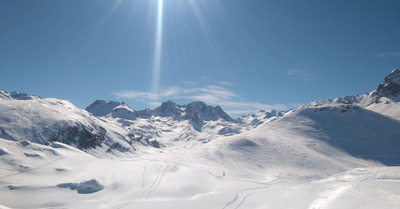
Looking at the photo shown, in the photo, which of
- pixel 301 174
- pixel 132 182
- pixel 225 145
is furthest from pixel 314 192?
pixel 225 145

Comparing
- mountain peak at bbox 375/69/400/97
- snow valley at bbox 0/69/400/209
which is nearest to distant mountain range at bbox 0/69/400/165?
mountain peak at bbox 375/69/400/97

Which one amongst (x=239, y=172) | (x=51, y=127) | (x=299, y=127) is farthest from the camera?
(x=51, y=127)

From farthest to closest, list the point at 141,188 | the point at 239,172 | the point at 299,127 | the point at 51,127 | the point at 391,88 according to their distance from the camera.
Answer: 1. the point at 391,88
2. the point at 51,127
3. the point at 299,127
4. the point at 239,172
5. the point at 141,188

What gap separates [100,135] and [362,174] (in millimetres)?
171053

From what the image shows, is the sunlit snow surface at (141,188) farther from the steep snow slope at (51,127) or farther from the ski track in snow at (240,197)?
the steep snow slope at (51,127)

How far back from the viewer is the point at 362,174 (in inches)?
1617

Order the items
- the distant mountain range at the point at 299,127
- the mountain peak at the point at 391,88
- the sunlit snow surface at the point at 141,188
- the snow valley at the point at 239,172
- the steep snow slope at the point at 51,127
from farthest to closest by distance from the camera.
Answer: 1. the mountain peak at the point at 391,88
2. the steep snow slope at the point at 51,127
3. the distant mountain range at the point at 299,127
4. the snow valley at the point at 239,172
5. the sunlit snow surface at the point at 141,188

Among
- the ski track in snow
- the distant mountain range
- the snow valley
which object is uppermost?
the distant mountain range

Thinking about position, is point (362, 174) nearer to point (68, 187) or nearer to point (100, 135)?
point (68, 187)

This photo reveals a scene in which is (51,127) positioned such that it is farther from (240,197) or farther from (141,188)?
(240,197)

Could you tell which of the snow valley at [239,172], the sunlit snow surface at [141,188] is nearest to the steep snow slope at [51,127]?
the snow valley at [239,172]

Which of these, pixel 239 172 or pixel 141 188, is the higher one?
pixel 239 172

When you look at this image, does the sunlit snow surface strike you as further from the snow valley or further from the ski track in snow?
the snow valley

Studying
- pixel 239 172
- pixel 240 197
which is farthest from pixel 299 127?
pixel 240 197
